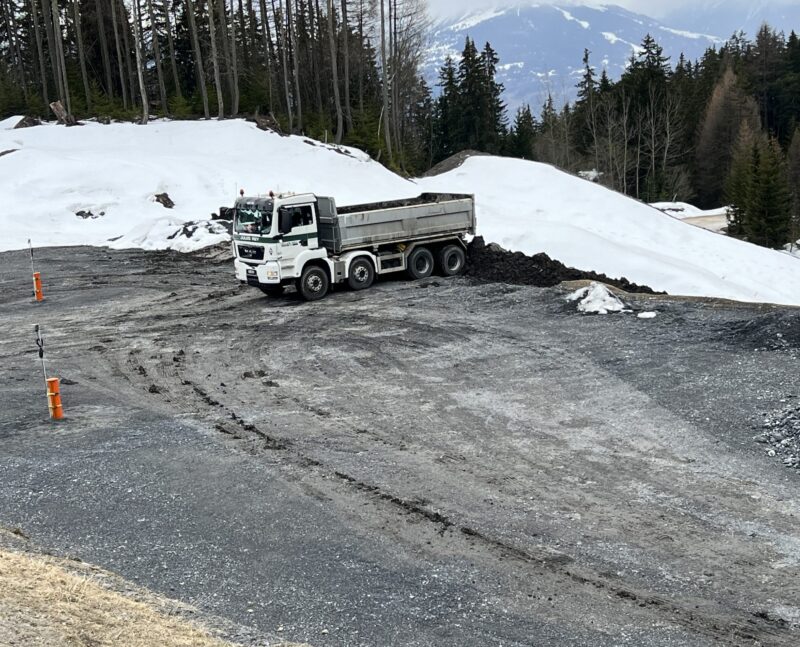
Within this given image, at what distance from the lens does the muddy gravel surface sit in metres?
7.41

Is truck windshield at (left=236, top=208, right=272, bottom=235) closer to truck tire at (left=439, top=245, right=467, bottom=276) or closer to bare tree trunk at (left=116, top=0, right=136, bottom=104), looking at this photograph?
truck tire at (left=439, top=245, right=467, bottom=276)

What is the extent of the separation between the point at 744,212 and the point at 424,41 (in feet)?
90.8

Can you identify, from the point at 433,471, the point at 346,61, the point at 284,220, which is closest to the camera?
the point at 433,471

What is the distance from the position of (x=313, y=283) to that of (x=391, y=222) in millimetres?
2796

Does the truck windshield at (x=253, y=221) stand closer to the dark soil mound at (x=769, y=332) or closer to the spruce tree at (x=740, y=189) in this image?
the dark soil mound at (x=769, y=332)

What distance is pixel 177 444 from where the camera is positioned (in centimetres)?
1155

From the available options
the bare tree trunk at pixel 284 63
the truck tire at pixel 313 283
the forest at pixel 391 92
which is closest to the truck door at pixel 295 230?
the truck tire at pixel 313 283

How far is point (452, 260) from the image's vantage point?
78.4 ft

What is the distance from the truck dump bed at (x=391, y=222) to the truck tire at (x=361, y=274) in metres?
0.53

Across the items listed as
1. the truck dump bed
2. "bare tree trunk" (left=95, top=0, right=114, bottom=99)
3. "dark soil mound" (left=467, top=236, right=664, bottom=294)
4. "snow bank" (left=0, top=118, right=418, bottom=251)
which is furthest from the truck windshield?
"bare tree trunk" (left=95, top=0, right=114, bottom=99)

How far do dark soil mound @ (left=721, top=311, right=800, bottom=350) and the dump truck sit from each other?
9.31m

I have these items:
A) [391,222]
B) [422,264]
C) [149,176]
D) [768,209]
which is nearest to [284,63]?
[149,176]

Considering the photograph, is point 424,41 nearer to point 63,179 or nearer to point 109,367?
point 63,179

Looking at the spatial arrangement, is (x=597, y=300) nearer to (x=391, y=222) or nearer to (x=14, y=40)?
(x=391, y=222)
